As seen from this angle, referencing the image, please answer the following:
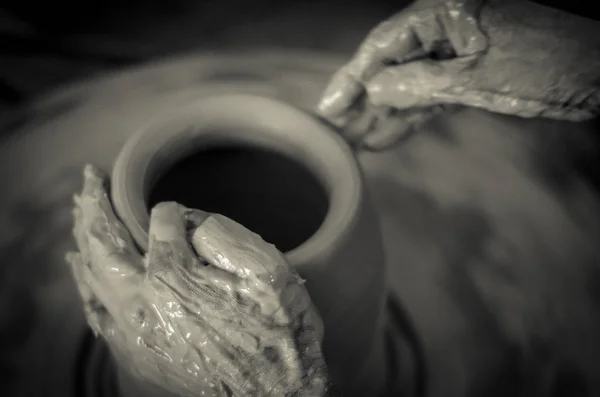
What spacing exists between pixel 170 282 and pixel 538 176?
3.36ft

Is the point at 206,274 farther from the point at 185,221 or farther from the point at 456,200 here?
the point at 456,200

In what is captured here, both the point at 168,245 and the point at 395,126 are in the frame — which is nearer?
the point at 168,245

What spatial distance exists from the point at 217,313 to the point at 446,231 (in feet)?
2.81

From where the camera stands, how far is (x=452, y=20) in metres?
0.97

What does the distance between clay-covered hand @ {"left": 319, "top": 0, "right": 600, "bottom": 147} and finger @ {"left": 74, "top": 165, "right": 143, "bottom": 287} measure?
0.41 metres

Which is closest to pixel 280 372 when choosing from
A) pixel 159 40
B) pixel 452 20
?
pixel 452 20

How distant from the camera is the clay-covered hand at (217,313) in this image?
2.40ft

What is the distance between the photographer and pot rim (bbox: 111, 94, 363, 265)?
0.84 m

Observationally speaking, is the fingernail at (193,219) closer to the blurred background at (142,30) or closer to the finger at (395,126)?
the finger at (395,126)

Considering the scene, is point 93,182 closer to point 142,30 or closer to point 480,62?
point 480,62

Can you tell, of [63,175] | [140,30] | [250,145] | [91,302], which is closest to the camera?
[91,302]

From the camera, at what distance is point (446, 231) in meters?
1.45

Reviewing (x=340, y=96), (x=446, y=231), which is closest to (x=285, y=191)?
(x=340, y=96)

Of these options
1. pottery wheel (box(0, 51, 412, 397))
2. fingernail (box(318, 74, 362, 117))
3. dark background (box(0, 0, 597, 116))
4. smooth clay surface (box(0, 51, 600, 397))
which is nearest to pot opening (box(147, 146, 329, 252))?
fingernail (box(318, 74, 362, 117))
